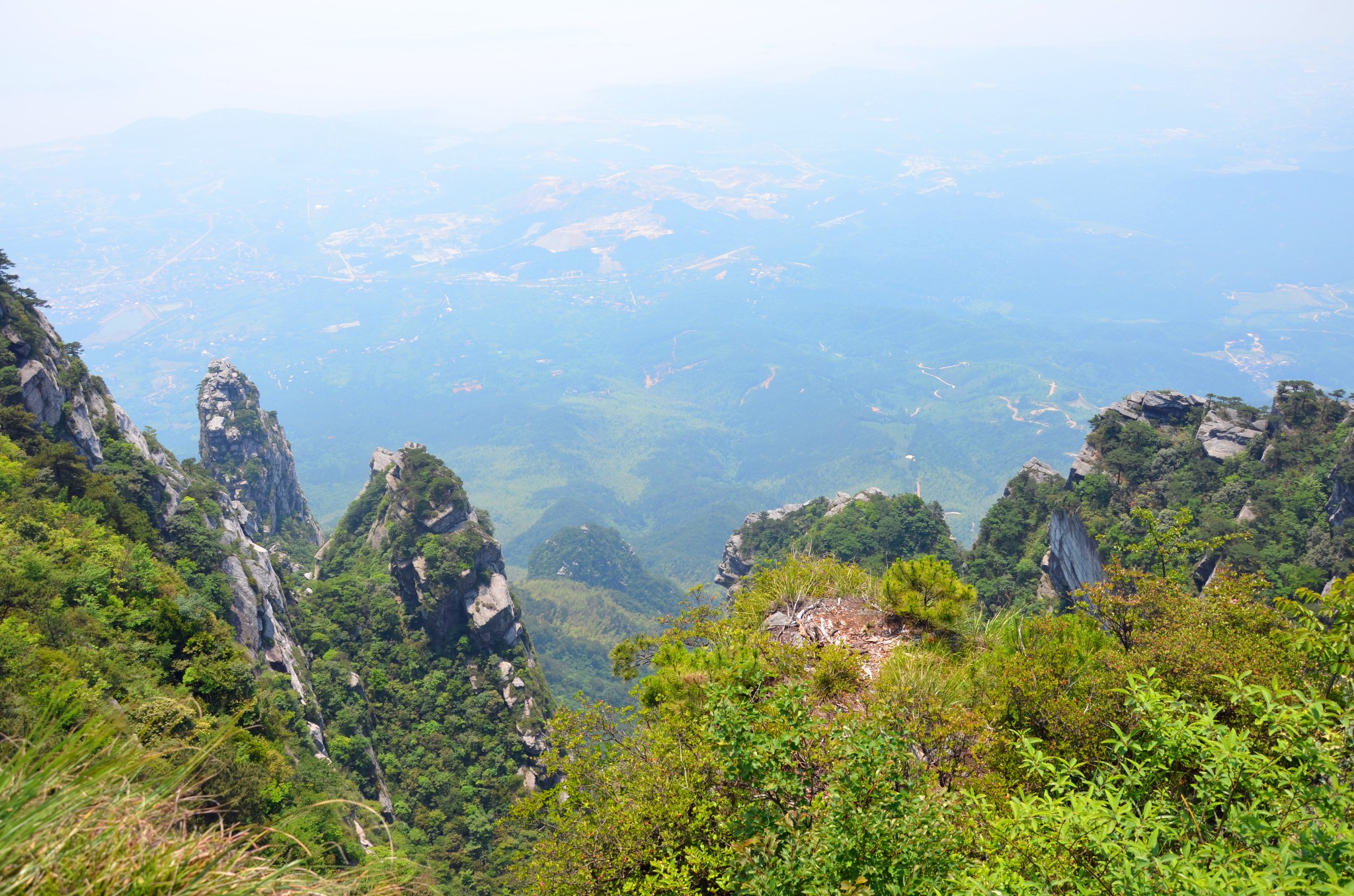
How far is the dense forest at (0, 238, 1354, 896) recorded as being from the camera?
4418 millimetres

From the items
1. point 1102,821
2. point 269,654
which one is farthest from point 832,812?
point 269,654

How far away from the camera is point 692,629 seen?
12.7m

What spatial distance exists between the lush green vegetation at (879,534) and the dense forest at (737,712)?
29.1ft

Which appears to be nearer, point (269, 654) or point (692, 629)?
point (692, 629)

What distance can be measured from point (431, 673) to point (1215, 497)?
50041mm

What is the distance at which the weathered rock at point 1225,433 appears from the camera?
41.4 meters

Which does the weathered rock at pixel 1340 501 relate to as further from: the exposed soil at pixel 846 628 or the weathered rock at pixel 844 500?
the weathered rock at pixel 844 500

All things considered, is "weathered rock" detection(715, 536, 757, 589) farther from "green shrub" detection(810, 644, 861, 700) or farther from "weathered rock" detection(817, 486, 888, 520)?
"green shrub" detection(810, 644, 861, 700)

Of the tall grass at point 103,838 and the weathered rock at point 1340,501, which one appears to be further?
the weathered rock at point 1340,501

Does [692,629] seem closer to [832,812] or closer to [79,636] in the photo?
[832,812]

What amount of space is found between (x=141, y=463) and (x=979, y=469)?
17528 centimetres

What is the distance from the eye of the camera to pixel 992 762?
8.33 metres

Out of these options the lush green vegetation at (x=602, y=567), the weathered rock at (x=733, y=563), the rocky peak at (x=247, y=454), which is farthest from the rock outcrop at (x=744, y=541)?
the rocky peak at (x=247, y=454)

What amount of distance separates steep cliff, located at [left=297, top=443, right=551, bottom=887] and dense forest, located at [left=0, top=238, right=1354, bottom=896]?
26cm
